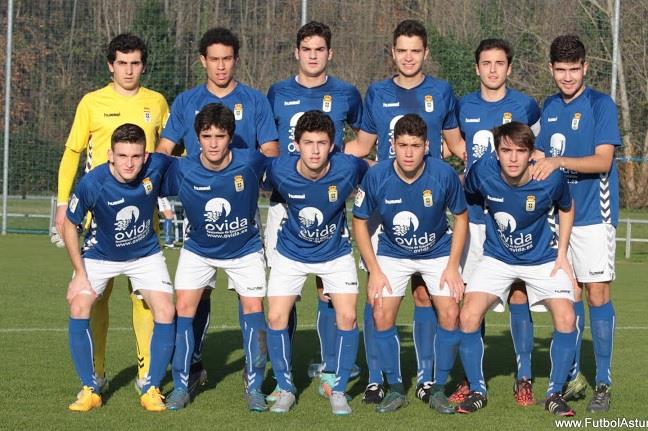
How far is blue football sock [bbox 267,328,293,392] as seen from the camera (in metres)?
7.03

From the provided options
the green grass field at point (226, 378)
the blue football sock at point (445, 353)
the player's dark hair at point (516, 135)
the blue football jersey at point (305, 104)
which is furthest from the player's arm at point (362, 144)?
the green grass field at point (226, 378)

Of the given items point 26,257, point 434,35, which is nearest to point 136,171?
point 26,257

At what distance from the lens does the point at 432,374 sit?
25.1 ft

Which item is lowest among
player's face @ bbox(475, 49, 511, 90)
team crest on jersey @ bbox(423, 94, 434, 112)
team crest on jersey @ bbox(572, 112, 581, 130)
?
team crest on jersey @ bbox(572, 112, 581, 130)

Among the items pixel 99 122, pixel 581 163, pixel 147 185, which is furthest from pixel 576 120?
pixel 99 122

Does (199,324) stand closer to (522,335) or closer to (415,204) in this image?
(415,204)

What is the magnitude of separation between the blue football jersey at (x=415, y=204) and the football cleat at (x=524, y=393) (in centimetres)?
94

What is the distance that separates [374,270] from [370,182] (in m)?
0.54

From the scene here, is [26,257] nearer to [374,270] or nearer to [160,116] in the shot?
[160,116]

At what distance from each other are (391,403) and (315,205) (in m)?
1.28

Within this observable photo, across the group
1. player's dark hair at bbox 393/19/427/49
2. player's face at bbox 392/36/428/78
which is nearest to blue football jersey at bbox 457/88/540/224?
player's face at bbox 392/36/428/78

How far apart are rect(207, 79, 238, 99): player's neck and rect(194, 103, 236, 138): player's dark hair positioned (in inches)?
27.0

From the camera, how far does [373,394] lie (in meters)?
7.15

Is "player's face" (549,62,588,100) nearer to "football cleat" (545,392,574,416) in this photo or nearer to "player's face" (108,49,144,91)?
"football cleat" (545,392,574,416)
